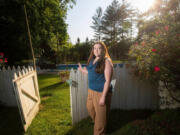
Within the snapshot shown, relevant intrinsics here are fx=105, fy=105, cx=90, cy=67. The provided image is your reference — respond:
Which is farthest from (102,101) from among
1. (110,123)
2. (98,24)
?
(98,24)

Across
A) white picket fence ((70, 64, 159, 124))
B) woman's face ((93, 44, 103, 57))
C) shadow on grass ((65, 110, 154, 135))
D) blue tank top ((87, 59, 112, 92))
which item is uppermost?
woman's face ((93, 44, 103, 57))

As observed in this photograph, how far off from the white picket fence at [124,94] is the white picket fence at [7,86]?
2.71 m

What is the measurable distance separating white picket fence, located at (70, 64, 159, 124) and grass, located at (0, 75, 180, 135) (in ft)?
0.64

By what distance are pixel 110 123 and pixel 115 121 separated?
17cm

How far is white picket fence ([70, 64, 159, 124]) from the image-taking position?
299 cm

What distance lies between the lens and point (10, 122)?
3.34 m

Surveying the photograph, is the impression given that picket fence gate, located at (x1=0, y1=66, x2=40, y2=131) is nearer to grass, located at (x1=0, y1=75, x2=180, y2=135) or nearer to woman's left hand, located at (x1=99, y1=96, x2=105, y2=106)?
grass, located at (x1=0, y1=75, x2=180, y2=135)

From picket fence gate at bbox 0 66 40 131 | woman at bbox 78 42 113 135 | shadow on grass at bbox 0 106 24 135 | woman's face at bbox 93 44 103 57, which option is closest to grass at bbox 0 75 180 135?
shadow on grass at bbox 0 106 24 135

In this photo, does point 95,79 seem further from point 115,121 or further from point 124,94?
point 124,94

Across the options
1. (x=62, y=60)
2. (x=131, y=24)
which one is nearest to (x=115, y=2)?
(x=131, y=24)

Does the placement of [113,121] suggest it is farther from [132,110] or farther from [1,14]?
[1,14]

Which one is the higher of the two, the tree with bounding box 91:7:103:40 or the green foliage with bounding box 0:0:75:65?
the tree with bounding box 91:7:103:40

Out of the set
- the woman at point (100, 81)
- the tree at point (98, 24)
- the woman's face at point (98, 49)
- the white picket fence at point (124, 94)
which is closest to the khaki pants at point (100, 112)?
the woman at point (100, 81)

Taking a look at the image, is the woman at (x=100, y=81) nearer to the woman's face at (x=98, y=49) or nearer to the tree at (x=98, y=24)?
the woman's face at (x=98, y=49)
